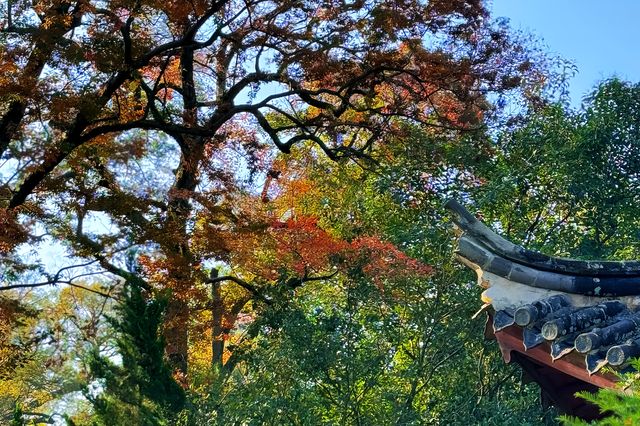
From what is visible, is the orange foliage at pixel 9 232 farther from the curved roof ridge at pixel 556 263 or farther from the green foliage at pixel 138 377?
the curved roof ridge at pixel 556 263

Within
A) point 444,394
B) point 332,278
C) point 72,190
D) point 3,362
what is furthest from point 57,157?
→ point 444,394

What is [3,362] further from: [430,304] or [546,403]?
[546,403]

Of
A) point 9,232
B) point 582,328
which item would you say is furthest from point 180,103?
point 582,328

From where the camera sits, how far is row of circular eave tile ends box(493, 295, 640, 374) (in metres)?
4.50

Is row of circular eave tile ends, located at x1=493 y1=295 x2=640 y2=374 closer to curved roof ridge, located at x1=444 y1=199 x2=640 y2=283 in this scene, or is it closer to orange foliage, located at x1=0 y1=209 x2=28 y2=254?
curved roof ridge, located at x1=444 y1=199 x2=640 y2=283

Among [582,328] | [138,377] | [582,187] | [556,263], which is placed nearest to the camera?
[582,328]

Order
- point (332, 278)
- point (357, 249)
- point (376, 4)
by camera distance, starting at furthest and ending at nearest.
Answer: point (376, 4) → point (332, 278) → point (357, 249)

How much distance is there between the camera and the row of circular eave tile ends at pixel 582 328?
4.50 meters

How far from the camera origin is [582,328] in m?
4.93

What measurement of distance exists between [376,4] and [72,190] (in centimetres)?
543

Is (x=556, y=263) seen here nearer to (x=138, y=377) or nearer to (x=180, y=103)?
(x=138, y=377)

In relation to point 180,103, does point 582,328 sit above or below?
below

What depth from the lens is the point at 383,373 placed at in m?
8.86

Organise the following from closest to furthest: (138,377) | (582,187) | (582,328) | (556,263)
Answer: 1. (582,328)
2. (556,263)
3. (138,377)
4. (582,187)
